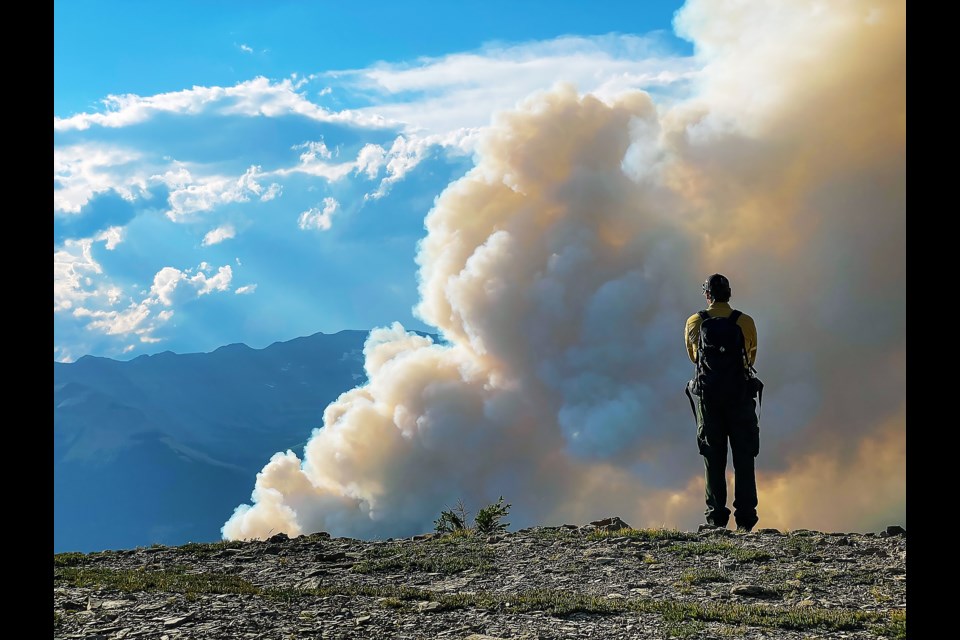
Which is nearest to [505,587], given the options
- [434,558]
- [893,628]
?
[434,558]

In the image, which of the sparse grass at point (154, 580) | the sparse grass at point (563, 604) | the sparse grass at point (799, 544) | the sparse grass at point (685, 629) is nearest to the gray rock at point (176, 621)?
the sparse grass at point (563, 604)

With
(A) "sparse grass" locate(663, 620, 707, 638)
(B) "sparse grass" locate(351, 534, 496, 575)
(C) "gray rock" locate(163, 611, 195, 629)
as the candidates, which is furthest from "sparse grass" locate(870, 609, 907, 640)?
(C) "gray rock" locate(163, 611, 195, 629)

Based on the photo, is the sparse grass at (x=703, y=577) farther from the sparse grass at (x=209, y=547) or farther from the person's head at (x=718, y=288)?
the sparse grass at (x=209, y=547)

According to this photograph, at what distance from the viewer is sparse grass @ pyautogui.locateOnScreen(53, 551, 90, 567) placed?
15356 mm

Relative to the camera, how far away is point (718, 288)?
15.9 metres

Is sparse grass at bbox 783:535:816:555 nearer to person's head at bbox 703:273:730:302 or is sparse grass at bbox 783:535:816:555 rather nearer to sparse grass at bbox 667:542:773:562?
sparse grass at bbox 667:542:773:562

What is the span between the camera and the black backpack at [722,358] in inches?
615

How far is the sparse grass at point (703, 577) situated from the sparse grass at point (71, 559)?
11109 millimetres

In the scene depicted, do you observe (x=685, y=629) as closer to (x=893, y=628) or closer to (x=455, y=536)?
(x=893, y=628)

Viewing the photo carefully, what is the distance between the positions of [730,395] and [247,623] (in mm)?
10166

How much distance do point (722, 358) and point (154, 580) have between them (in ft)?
34.9
